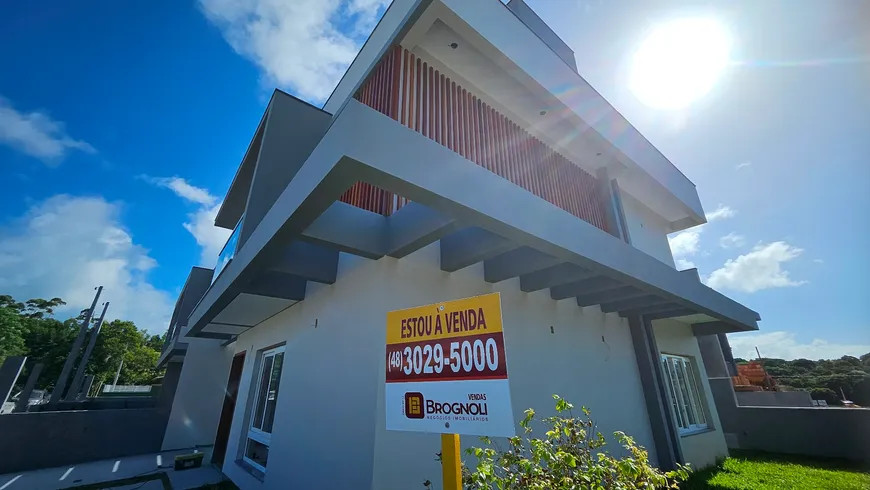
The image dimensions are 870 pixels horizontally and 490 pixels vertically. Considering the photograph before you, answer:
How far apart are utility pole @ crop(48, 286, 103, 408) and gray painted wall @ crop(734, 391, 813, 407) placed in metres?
23.2

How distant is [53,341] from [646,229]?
4818 centimetres

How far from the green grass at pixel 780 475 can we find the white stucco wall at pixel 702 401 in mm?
195

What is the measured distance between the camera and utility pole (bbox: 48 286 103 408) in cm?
1443

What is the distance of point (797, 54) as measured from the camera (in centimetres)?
500

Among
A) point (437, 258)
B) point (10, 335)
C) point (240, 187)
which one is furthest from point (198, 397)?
point (10, 335)

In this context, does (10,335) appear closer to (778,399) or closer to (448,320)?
(448,320)

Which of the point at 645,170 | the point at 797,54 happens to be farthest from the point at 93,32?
the point at 797,54

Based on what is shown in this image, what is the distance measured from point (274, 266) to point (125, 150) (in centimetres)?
1165

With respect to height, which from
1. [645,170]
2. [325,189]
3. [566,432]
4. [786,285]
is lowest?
[566,432]

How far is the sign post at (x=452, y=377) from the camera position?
1.42 m

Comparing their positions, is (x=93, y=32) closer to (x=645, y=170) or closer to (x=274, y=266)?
(x=274, y=266)

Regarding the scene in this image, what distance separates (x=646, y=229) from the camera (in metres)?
7.91

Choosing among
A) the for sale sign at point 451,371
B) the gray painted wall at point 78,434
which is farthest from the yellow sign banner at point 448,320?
the gray painted wall at point 78,434

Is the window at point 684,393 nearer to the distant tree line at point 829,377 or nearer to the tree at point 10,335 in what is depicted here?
the distant tree line at point 829,377
